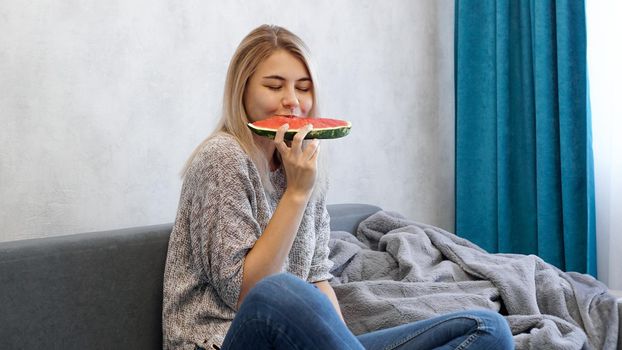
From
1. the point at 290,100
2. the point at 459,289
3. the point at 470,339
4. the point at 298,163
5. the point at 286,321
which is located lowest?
the point at 459,289

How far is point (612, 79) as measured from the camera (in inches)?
131

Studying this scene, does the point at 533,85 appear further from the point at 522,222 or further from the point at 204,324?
the point at 204,324

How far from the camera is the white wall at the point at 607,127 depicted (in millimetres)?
3307

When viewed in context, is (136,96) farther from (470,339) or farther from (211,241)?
(470,339)

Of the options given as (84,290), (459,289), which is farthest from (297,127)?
(459,289)

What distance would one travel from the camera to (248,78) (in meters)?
1.89

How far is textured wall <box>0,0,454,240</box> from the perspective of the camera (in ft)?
7.35

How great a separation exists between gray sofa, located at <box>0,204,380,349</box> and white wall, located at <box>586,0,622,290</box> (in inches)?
→ 80.8

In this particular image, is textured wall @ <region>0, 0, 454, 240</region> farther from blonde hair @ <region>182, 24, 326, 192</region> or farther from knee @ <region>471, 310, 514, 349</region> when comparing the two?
knee @ <region>471, 310, 514, 349</region>

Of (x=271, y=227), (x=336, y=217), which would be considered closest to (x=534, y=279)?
(x=336, y=217)

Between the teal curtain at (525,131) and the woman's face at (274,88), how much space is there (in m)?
1.85

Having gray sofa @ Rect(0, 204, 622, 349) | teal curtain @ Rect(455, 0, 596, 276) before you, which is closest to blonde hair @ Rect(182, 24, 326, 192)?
gray sofa @ Rect(0, 204, 622, 349)

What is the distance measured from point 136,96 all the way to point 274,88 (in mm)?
787

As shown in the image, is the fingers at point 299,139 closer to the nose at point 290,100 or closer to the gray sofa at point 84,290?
the nose at point 290,100
